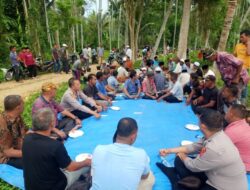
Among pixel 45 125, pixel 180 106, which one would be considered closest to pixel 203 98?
pixel 180 106

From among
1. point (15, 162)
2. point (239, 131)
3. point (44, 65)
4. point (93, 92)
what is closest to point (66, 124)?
point (15, 162)

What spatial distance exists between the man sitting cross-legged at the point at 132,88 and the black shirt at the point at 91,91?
1.29 m

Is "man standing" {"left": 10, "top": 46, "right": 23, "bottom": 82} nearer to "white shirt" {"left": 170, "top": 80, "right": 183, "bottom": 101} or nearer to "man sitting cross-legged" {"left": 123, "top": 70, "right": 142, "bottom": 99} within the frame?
"man sitting cross-legged" {"left": 123, "top": 70, "right": 142, "bottom": 99}

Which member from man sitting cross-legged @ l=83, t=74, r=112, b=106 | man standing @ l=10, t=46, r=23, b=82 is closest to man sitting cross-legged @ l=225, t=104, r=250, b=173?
man sitting cross-legged @ l=83, t=74, r=112, b=106

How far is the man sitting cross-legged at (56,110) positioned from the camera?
15.6 ft

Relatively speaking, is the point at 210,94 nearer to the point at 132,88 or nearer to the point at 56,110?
the point at 132,88

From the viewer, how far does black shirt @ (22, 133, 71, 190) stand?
272 centimetres

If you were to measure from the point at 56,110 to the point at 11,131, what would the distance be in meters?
1.48

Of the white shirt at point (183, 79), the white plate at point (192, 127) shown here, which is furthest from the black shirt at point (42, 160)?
the white shirt at point (183, 79)

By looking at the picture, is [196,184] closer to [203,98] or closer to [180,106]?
[203,98]

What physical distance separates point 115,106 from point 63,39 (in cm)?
1706

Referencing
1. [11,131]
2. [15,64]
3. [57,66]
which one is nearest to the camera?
[11,131]

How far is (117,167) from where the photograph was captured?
250 centimetres

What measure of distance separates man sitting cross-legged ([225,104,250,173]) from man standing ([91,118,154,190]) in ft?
5.18
